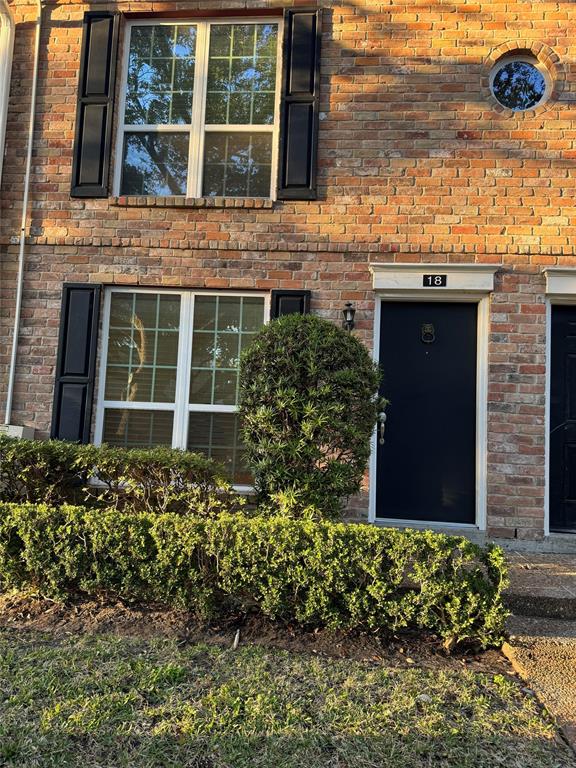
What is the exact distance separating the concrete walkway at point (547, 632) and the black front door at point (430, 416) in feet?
3.12

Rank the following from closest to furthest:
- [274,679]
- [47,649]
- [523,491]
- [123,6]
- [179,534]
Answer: [274,679] → [47,649] → [179,534] → [523,491] → [123,6]

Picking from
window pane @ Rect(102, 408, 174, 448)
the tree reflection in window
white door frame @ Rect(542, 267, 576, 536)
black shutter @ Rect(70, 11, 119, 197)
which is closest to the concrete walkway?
white door frame @ Rect(542, 267, 576, 536)

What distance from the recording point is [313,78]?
5371mm

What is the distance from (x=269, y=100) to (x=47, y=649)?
524 centimetres

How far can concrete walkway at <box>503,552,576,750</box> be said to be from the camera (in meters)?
2.41

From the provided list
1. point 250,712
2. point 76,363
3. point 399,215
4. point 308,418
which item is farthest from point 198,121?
point 250,712

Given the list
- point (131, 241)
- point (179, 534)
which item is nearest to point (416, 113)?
point (131, 241)

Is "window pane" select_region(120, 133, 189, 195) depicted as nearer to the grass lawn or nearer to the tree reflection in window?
the tree reflection in window

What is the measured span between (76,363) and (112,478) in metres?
2.04

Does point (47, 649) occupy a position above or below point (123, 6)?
below

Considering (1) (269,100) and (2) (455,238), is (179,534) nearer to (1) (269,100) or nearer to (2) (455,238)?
(2) (455,238)

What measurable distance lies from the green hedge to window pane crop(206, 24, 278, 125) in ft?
14.2

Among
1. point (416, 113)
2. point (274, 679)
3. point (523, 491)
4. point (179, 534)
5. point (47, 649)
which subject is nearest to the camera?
point (274, 679)

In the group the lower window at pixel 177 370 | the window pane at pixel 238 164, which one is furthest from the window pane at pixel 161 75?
the lower window at pixel 177 370
